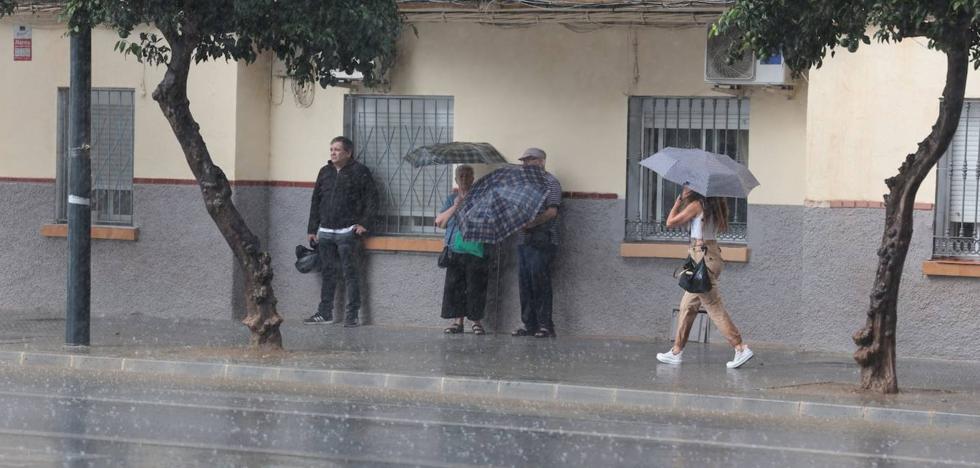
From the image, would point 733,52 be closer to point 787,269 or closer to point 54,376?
point 787,269

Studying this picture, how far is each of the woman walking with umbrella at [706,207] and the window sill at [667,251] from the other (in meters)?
2.16

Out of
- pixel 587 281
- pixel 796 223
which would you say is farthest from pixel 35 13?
pixel 796 223

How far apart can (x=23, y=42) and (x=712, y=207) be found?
29.6 feet

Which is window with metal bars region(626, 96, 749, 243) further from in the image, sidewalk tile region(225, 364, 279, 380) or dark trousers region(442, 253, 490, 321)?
sidewalk tile region(225, 364, 279, 380)

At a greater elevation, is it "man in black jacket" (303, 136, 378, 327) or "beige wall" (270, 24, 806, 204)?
"beige wall" (270, 24, 806, 204)

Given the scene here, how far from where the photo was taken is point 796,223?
1616 centimetres

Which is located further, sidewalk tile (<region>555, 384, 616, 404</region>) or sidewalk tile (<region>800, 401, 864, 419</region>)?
sidewalk tile (<region>555, 384, 616, 404</region>)

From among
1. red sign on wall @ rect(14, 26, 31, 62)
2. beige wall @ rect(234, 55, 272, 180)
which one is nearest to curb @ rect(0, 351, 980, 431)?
beige wall @ rect(234, 55, 272, 180)

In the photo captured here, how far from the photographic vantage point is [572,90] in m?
17.0

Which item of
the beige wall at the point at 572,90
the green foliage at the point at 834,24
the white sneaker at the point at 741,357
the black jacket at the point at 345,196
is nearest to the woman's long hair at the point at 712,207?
the white sneaker at the point at 741,357

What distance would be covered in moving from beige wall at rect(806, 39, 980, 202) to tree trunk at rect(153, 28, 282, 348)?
5310mm

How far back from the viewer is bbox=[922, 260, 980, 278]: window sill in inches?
583

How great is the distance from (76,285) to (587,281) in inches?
211

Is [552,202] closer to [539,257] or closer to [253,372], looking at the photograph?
[539,257]
